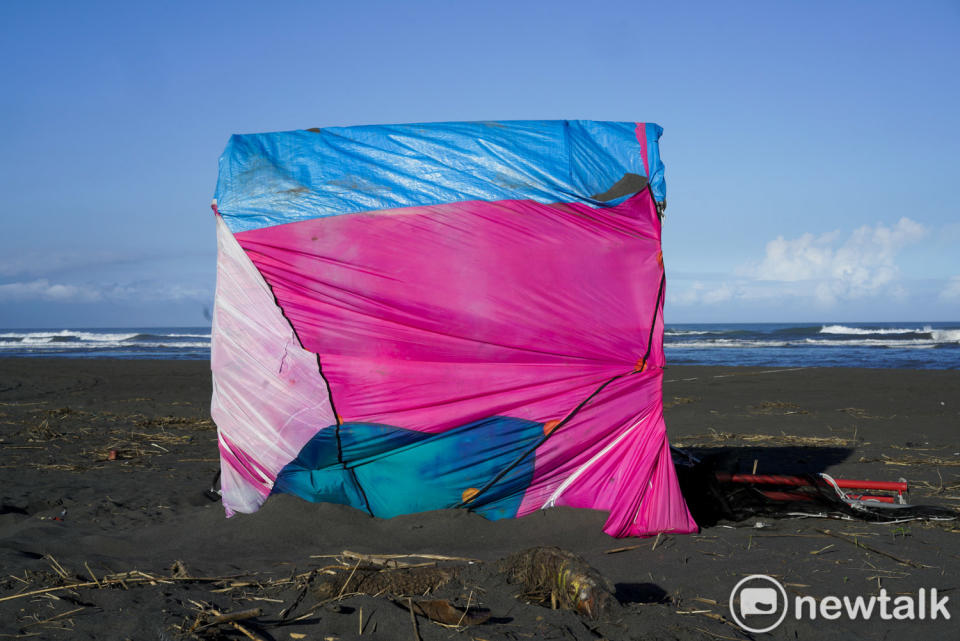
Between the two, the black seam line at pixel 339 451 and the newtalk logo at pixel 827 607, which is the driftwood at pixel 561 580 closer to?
the newtalk logo at pixel 827 607

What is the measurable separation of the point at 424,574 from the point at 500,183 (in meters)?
2.27

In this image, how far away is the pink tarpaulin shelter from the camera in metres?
4.02

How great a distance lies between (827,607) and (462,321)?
231cm

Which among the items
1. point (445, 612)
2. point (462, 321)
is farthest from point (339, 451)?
point (445, 612)

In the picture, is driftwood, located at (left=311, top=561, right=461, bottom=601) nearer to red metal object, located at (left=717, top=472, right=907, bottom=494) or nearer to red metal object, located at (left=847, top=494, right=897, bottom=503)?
red metal object, located at (left=717, top=472, right=907, bottom=494)

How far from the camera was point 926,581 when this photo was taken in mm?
3244

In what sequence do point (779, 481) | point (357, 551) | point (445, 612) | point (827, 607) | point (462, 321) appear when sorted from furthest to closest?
point (779, 481), point (462, 321), point (357, 551), point (827, 607), point (445, 612)

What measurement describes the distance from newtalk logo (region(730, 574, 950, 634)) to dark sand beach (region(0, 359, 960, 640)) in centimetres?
6

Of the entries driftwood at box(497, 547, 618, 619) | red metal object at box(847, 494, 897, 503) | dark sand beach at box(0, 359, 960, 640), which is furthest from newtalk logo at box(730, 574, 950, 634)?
red metal object at box(847, 494, 897, 503)

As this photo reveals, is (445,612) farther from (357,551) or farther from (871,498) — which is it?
(871,498)

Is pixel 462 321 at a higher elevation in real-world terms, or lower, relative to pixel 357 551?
higher

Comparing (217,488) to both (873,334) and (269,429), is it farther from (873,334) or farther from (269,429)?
(873,334)

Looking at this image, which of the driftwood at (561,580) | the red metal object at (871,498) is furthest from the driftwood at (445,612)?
the red metal object at (871,498)

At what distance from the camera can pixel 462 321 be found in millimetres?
3990
